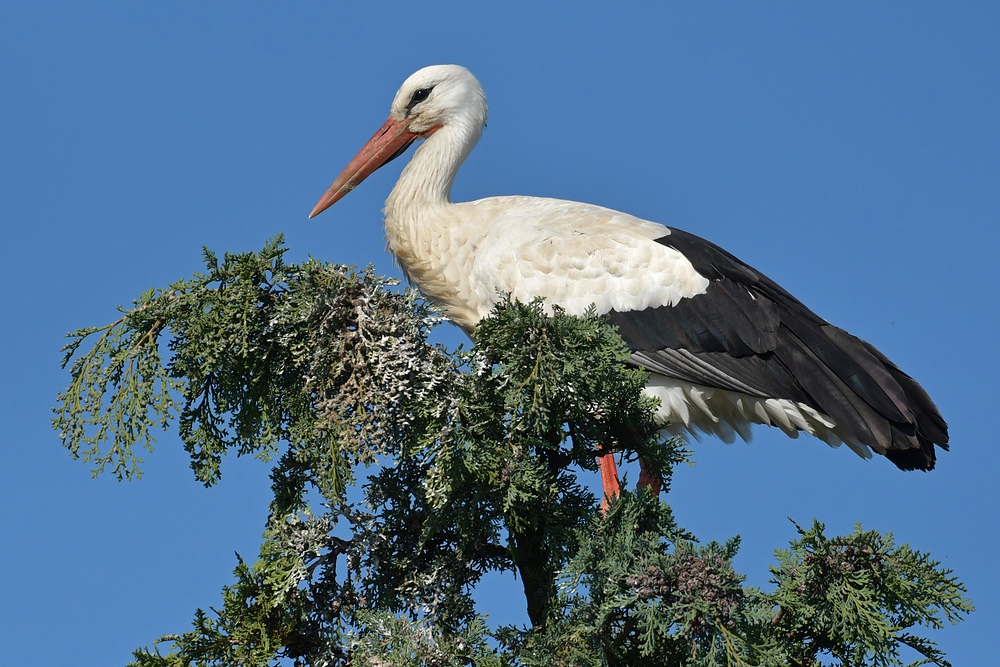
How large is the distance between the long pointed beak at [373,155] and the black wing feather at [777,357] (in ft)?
6.32

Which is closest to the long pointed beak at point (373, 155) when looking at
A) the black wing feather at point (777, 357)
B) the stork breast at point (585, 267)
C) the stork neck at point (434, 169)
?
the stork neck at point (434, 169)

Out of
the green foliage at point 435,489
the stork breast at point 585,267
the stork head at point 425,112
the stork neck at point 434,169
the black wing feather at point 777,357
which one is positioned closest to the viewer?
the green foliage at point 435,489

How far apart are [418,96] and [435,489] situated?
4057mm

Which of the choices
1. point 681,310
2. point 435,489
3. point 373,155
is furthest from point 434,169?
point 435,489

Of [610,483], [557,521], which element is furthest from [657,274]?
[557,521]

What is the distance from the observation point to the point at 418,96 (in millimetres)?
7469

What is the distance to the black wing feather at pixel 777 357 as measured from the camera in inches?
231

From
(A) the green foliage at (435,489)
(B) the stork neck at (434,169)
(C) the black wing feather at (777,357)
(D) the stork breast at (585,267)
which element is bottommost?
(A) the green foliage at (435,489)

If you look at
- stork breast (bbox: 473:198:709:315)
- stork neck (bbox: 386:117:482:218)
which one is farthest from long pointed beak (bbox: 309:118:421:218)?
stork breast (bbox: 473:198:709:315)

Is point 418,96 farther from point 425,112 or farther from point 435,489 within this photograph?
point 435,489

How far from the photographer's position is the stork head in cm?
739

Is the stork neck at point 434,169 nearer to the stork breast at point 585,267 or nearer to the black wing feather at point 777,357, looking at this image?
the stork breast at point 585,267

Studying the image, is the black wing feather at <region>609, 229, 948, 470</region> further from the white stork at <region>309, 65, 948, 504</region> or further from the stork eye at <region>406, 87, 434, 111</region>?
the stork eye at <region>406, 87, 434, 111</region>

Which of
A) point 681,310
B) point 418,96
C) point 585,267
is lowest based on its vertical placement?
point 681,310
